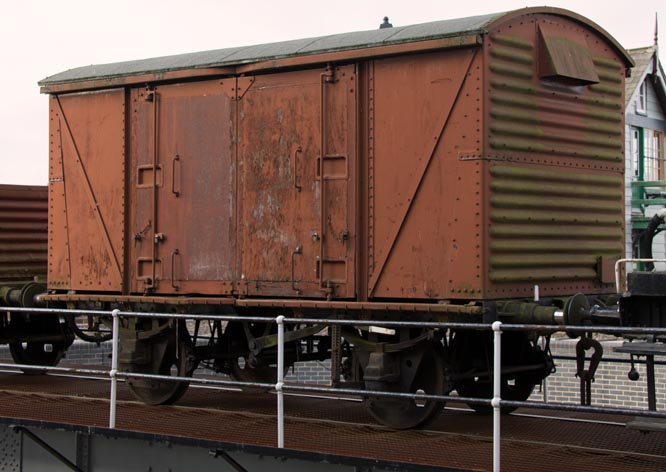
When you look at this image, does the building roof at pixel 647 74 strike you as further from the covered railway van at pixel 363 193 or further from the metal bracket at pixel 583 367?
the metal bracket at pixel 583 367

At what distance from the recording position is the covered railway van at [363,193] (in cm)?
972

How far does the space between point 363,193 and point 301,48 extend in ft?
5.39

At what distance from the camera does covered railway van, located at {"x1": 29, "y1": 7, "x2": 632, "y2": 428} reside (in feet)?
31.9

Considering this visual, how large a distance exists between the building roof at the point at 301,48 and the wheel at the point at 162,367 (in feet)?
9.58

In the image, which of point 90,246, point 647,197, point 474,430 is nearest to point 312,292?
point 474,430

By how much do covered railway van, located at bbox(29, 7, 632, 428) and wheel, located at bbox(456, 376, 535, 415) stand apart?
0.04 m

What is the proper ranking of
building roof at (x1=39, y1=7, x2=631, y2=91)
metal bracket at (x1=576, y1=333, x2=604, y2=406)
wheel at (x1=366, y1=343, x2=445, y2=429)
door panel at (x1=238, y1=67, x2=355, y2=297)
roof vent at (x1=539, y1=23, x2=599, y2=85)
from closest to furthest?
metal bracket at (x1=576, y1=333, x2=604, y2=406), building roof at (x1=39, y1=7, x2=631, y2=91), wheel at (x1=366, y1=343, x2=445, y2=429), roof vent at (x1=539, y1=23, x2=599, y2=85), door panel at (x1=238, y1=67, x2=355, y2=297)

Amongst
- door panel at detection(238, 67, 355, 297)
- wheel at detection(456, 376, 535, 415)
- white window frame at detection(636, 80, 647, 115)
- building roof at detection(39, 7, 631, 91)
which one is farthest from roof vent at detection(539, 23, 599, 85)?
white window frame at detection(636, 80, 647, 115)

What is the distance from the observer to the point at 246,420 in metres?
10.2

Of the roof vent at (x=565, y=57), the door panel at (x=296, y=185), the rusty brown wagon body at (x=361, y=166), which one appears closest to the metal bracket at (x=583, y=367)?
the rusty brown wagon body at (x=361, y=166)

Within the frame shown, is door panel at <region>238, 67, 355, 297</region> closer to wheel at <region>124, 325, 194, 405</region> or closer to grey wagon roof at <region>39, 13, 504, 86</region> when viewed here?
grey wagon roof at <region>39, 13, 504, 86</region>

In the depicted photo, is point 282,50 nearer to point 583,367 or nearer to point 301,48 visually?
point 301,48

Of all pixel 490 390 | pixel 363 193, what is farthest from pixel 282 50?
pixel 490 390

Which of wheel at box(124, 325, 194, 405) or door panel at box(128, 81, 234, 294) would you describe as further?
wheel at box(124, 325, 194, 405)
